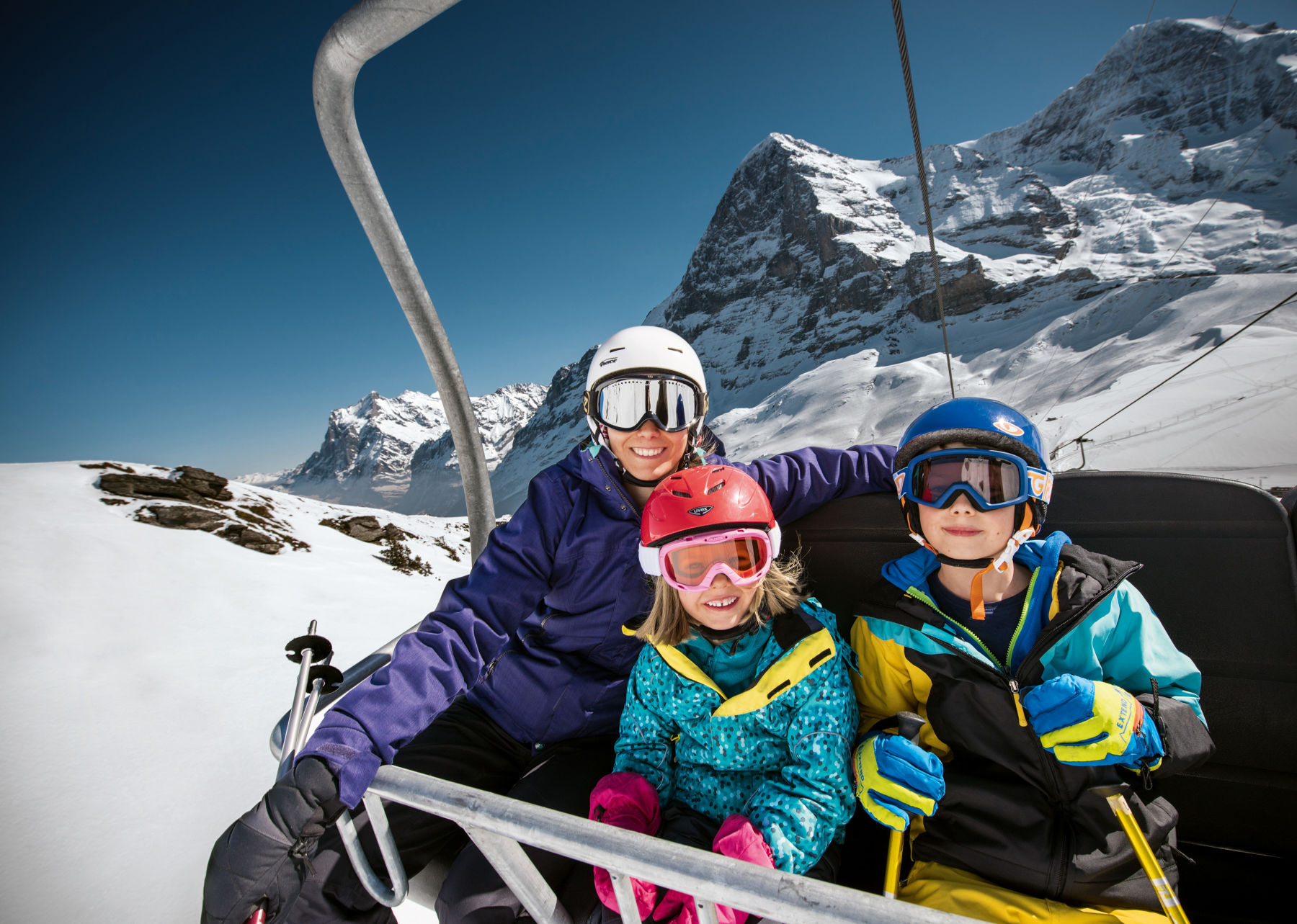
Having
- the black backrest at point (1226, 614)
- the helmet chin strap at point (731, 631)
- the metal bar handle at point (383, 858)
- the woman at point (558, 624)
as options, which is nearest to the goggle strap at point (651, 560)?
the helmet chin strap at point (731, 631)

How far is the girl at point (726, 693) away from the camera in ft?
4.98

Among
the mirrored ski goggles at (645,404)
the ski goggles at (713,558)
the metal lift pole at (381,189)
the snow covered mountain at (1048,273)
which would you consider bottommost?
the ski goggles at (713,558)

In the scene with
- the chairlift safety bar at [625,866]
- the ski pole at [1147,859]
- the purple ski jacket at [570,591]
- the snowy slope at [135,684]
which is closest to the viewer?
the chairlift safety bar at [625,866]

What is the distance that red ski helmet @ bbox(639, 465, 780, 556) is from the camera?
5.70ft

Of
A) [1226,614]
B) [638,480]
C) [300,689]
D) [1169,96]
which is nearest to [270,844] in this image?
[300,689]

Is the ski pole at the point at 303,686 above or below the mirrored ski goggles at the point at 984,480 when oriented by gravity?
below

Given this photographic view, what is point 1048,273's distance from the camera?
8756cm

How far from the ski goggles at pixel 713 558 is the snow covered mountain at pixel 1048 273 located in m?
34.2

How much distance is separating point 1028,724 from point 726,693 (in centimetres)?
84

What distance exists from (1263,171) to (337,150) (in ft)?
474

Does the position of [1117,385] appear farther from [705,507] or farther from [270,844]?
[270,844]

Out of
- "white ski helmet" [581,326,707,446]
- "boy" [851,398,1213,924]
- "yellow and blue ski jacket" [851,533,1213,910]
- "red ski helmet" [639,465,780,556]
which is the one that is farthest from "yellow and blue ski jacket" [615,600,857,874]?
"white ski helmet" [581,326,707,446]

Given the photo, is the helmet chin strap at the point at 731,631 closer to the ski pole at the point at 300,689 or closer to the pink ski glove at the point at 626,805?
the pink ski glove at the point at 626,805

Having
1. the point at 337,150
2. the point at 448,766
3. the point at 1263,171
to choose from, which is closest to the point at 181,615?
the point at 448,766
